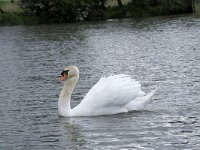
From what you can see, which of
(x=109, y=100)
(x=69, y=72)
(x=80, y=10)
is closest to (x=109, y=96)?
(x=109, y=100)

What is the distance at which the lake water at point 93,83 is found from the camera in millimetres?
11852

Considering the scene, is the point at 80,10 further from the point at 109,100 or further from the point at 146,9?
the point at 109,100

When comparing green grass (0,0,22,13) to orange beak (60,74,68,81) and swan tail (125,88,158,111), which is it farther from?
swan tail (125,88,158,111)

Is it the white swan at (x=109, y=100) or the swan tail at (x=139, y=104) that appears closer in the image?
the white swan at (x=109, y=100)

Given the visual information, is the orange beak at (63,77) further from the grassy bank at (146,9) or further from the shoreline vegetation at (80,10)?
the grassy bank at (146,9)

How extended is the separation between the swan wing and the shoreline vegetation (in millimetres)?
45858

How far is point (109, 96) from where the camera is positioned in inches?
557

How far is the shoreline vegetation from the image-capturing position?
2395 inches

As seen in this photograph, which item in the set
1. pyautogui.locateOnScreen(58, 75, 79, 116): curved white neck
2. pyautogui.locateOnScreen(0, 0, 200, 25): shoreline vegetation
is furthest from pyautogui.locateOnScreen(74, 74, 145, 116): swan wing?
pyautogui.locateOnScreen(0, 0, 200, 25): shoreline vegetation

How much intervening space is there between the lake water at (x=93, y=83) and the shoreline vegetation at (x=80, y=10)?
24.5m

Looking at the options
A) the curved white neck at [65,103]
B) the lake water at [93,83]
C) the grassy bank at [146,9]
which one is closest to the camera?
the lake water at [93,83]

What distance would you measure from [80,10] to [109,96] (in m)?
48.8

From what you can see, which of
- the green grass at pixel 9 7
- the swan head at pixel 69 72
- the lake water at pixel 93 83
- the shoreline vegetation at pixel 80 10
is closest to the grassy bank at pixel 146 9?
the shoreline vegetation at pixel 80 10

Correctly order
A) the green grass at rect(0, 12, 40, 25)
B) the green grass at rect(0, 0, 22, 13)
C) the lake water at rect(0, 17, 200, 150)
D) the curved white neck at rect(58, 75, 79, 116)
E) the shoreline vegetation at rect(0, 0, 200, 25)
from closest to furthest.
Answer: the lake water at rect(0, 17, 200, 150) < the curved white neck at rect(58, 75, 79, 116) < the green grass at rect(0, 12, 40, 25) < the shoreline vegetation at rect(0, 0, 200, 25) < the green grass at rect(0, 0, 22, 13)
